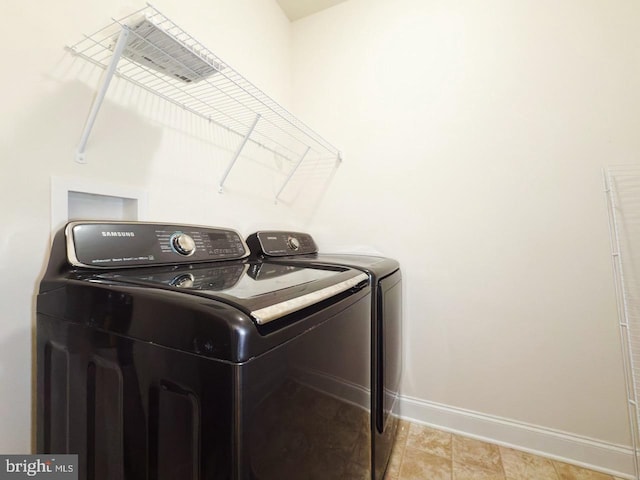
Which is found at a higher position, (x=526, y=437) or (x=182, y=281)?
(x=182, y=281)

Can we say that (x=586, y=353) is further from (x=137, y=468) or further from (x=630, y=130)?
(x=137, y=468)

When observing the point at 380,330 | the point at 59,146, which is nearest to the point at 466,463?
the point at 380,330

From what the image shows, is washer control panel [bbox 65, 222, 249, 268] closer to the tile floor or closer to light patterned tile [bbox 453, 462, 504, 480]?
the tile floor

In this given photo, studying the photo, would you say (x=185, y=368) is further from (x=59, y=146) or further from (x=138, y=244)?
(x=59, y=146)

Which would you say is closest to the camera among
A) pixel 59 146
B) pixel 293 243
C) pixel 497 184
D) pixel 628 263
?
pixel 59 146

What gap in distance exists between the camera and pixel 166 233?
0.99 m

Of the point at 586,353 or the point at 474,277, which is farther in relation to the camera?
the point at 474,277

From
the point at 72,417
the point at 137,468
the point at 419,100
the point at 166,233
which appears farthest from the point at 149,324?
the point at 419,100

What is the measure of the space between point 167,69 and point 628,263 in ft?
6.87

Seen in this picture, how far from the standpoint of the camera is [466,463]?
54.3 inches

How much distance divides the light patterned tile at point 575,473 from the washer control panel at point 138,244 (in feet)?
5.97

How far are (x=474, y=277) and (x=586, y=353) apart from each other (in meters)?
0.58

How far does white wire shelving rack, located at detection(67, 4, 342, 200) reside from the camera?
0.86 metres

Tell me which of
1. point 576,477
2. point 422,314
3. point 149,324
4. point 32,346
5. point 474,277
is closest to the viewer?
point 149,324
